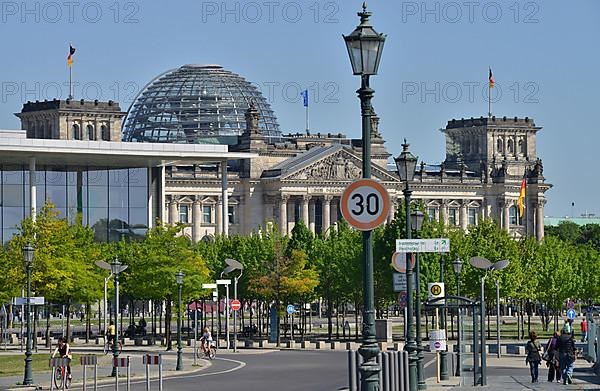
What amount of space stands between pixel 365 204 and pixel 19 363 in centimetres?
4580

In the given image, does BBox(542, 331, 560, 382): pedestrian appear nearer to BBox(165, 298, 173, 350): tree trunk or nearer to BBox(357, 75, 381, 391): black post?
BBox(357, 75, 381, 391): black post

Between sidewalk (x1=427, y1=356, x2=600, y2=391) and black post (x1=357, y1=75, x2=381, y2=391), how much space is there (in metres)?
19.4

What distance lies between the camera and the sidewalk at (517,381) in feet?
148

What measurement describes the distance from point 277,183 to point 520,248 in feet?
262

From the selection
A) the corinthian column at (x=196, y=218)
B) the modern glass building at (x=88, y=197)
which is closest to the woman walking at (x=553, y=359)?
the modern glass building at (x=88, y=197)

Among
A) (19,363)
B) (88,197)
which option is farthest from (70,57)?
(19,363)

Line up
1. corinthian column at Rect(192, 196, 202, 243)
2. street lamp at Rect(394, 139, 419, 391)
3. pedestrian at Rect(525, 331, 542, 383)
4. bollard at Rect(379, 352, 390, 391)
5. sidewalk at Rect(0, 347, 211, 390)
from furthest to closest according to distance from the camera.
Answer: corinthian column at Rect(192, 196, 202, 243), sidewalk at Rect(0, 347, 211, 390), pedestrian at Rect(525, 331, 542, 383), street lamp at Rect(394, 139, 419, 391), bollard at Rect(379, 352, 390, 391)

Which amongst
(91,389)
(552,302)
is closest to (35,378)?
(91,389)

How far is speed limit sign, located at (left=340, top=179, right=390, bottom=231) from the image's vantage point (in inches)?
984

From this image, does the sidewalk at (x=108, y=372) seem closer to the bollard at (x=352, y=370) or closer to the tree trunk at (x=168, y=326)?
the tree trunk at (x=168, y=326)

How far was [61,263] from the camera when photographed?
284ft

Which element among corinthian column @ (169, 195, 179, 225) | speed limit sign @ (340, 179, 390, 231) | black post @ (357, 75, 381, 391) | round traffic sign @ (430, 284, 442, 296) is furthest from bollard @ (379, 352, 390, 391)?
corinthian column @ (169, 195, 179, 225)

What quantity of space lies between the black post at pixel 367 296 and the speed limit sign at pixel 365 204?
230 mm

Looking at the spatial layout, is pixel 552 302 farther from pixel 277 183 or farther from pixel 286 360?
pixel 277 183
